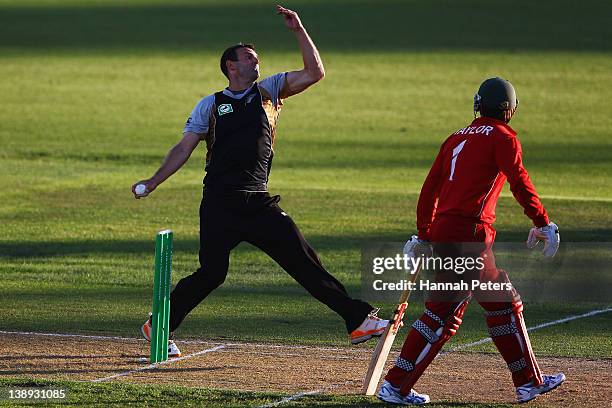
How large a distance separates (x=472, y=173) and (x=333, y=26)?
40.1 metres

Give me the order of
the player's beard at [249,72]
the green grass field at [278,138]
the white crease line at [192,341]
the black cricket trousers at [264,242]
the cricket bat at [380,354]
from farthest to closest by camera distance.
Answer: the green grass field at [278,138] < the white crease line at [192,341] < the player's beard at [249,72] < the black cricket trousers at [264,242] < the cricket bat at [380,354]

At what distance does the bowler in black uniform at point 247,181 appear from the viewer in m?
10.6

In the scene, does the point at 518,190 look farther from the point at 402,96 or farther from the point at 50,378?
the point at 402,96

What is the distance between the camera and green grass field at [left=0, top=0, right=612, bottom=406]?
559 inches

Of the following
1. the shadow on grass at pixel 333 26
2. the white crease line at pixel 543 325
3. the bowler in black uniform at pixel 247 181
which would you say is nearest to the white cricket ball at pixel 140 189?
the bowler in black uniform at pixel 247 181

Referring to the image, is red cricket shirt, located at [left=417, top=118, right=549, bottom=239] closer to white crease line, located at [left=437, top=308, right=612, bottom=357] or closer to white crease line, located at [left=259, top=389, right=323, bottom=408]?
white crease line, located at [left=259, top=389, right=323, bottom=408]

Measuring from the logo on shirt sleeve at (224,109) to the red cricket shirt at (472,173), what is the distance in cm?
188

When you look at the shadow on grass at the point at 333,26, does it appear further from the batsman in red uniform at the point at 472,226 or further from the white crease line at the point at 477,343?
the batsman in red uniform at the point at 472,226

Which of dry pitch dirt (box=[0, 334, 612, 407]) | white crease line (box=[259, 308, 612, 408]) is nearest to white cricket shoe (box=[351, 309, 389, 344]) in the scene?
dry pitch dirt (box=[0, 334, 612, 407])

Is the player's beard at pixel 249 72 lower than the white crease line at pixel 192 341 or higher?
higher

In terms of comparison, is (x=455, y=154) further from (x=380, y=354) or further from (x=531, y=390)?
(x=531, y=390)

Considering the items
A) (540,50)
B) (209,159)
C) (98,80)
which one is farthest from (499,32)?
(209,159)

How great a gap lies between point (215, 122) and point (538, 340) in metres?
3.74

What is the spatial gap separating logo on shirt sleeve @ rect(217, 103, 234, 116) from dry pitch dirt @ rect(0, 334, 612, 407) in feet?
6.29
